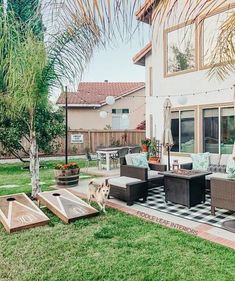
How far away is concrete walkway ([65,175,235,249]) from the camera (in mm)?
4082

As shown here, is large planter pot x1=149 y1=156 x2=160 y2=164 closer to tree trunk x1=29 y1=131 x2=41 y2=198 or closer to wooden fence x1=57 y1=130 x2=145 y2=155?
tree trunk x1=29 y1=131 x2=41 y2=198

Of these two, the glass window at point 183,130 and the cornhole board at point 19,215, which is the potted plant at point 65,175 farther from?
the glass window at point 183,130

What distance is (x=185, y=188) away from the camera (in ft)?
18.7

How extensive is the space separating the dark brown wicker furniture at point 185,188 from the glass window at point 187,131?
3838 mm

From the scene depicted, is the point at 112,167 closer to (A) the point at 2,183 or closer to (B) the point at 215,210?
(A) the point at 2,183

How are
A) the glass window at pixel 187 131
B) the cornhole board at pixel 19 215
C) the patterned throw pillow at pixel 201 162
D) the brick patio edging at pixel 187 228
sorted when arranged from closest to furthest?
the brick patio edging at pixel 187 228 → the cornhole board at pixel 19 215 → the patterned throw pillow at pixel 201 162 → the glass window at pixel 187 131

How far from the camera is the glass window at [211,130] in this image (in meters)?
9.02

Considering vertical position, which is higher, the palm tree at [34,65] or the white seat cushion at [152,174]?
the palm tree at [34,65]

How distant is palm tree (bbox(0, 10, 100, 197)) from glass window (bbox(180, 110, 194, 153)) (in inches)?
215

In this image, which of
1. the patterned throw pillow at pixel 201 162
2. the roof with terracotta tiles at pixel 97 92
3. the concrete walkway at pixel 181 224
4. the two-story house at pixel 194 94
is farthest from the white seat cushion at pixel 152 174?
the roof with terracotta tiles at pixel 97 92

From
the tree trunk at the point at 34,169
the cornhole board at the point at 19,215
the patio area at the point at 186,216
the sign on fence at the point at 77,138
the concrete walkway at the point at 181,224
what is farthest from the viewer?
the sign on fence at the point at 77,138

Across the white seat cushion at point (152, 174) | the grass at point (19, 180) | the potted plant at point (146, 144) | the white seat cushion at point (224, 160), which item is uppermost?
the potted plant at point (146, 144)

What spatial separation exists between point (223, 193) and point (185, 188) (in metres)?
0.92

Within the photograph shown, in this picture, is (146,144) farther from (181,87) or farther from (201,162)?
(201,162)
